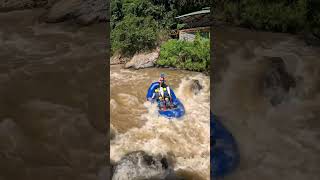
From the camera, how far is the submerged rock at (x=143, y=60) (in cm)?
996

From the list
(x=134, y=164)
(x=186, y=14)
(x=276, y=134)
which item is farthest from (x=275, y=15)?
(x=134, y=164)

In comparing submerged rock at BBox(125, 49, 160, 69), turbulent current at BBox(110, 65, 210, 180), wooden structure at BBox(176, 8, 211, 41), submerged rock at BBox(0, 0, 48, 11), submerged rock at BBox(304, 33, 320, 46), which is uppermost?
submerged rock at BBox(0, 0, 48, 11)

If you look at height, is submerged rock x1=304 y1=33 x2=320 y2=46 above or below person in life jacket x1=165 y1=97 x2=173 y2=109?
above

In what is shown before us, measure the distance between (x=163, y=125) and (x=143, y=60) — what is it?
329cm

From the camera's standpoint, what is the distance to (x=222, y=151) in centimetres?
621

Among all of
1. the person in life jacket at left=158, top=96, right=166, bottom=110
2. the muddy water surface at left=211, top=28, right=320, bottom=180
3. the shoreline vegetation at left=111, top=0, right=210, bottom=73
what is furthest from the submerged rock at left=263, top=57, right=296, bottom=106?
the person in life jacket at left=158, top=96, right=166, bottom=110

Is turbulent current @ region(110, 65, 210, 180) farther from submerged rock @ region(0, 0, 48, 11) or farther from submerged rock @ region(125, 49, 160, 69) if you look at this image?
submerged rock @ region(0, 0, 48, 11)

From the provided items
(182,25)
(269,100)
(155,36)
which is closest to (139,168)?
(269,100)

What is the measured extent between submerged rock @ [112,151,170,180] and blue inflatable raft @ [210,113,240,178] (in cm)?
75

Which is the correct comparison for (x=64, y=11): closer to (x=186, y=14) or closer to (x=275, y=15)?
(x=186, y=14)

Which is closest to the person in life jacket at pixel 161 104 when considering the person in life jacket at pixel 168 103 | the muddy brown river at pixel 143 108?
the person in life jacket at pixel 168 103

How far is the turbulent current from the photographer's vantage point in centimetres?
626

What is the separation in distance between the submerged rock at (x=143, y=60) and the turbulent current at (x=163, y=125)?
54 centimetres

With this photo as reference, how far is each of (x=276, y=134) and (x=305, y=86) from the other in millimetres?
1906
